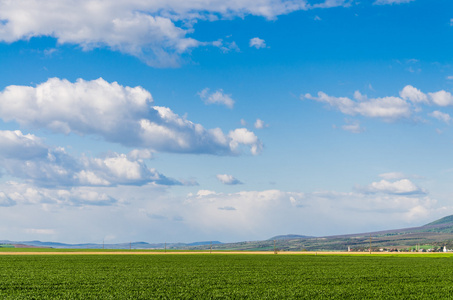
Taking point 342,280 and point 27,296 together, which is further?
point 342,280

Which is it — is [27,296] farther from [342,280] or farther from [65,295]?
[342,280]

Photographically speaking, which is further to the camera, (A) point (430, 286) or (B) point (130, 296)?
(A) point (430, 286)

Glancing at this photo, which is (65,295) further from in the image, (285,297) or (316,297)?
(316,297)

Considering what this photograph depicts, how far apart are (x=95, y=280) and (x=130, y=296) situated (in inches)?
436

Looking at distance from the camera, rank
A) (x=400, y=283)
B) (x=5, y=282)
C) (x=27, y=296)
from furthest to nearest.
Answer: (x=400, y=283) → (x=5, y=282) → (x=27, y=296)

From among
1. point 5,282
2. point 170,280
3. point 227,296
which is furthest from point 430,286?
point 5,282

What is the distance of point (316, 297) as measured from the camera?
3067cm

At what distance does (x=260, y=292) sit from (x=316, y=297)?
3.93 metres

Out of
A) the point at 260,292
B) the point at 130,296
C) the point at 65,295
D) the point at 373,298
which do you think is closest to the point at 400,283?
the point at 373,298

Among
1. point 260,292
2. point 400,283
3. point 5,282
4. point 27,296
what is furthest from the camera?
point 400,283

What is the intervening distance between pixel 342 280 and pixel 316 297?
41.1 feet

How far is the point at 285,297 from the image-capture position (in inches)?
1195

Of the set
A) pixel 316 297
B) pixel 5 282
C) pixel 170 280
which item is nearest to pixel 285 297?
pixel 316 297

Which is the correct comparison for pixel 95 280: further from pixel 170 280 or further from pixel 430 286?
pixel 430 286
